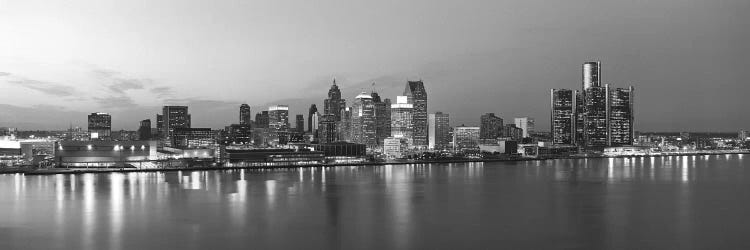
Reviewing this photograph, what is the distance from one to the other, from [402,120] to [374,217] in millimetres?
75456

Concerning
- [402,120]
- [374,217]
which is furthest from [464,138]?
[374,217]

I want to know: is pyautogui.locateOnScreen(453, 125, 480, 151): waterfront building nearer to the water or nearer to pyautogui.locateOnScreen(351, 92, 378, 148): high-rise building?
pyautogui.locateOnScreen(351, 92, 378, 148): high-rise building

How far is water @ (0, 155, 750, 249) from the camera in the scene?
13.5m

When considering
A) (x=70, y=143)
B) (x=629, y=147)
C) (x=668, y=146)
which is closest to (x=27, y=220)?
(x=70, y=143)

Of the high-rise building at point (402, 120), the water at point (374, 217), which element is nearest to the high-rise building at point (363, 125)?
the high-rise building at point (402, 120)

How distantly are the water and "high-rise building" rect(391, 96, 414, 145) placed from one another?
63.8 meters

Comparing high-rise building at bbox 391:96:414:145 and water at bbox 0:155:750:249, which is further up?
high-rise building at bbox 391:96:414:145

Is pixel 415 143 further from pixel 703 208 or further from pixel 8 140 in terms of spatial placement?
pixel 703 208

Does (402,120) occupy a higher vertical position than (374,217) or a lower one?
higher

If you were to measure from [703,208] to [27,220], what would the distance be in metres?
20.3

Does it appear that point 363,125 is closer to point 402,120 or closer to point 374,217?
point 402,120

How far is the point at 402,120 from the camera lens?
92.4m

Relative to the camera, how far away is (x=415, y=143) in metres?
90.9

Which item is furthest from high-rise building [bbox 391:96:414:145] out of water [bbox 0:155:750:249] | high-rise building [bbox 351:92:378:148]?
water [bbox 0:155:750:249]
